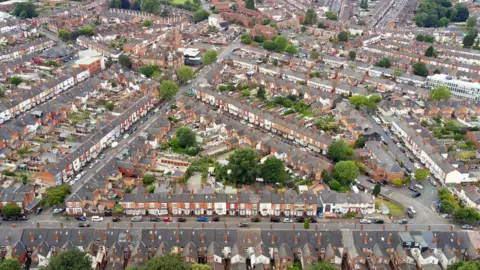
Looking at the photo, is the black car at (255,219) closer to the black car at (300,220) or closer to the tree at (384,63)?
the black car at (300,220)

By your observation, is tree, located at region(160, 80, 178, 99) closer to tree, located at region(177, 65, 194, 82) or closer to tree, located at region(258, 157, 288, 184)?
tree, located at region(177, 65, 194, 82)

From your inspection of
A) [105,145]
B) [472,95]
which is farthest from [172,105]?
[472,95]

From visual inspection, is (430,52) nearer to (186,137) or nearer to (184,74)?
(184,74)

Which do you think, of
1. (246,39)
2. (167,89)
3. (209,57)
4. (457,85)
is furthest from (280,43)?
(457,85)

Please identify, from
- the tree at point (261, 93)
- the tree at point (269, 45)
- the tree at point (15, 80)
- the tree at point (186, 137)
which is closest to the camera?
the tree at point (186, 137)

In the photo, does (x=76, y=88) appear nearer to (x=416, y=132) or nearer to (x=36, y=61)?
(x=36, y=61)

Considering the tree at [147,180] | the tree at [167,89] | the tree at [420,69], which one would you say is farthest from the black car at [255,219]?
the tree at [420,69]
